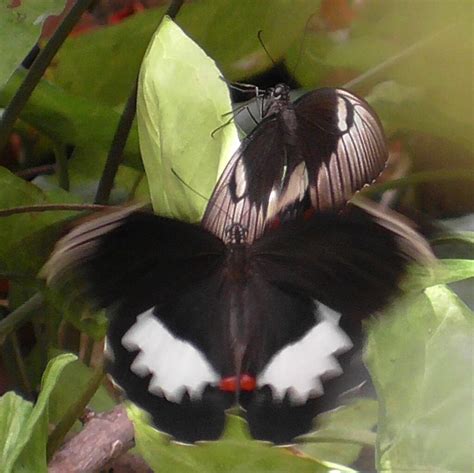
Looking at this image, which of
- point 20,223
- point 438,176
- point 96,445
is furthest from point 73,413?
point 438,176

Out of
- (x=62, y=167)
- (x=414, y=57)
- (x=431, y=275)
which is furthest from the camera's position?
(x=62, y=167)

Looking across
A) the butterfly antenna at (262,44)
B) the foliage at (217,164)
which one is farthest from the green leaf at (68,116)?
the butterfly antenna at (262,44)

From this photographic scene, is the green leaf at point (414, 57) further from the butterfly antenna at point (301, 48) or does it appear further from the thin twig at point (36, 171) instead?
the thin twig at point (36, 171)

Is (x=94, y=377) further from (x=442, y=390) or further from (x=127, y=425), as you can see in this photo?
(x=442, y=390)

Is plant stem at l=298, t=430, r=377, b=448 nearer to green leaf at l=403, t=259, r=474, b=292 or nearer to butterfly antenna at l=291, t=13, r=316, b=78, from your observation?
green leaf at l=403, t=259, r=474, b=292

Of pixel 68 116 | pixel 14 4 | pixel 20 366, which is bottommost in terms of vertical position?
pixel 20 366

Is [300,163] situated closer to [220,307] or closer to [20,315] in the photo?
[220,307]
